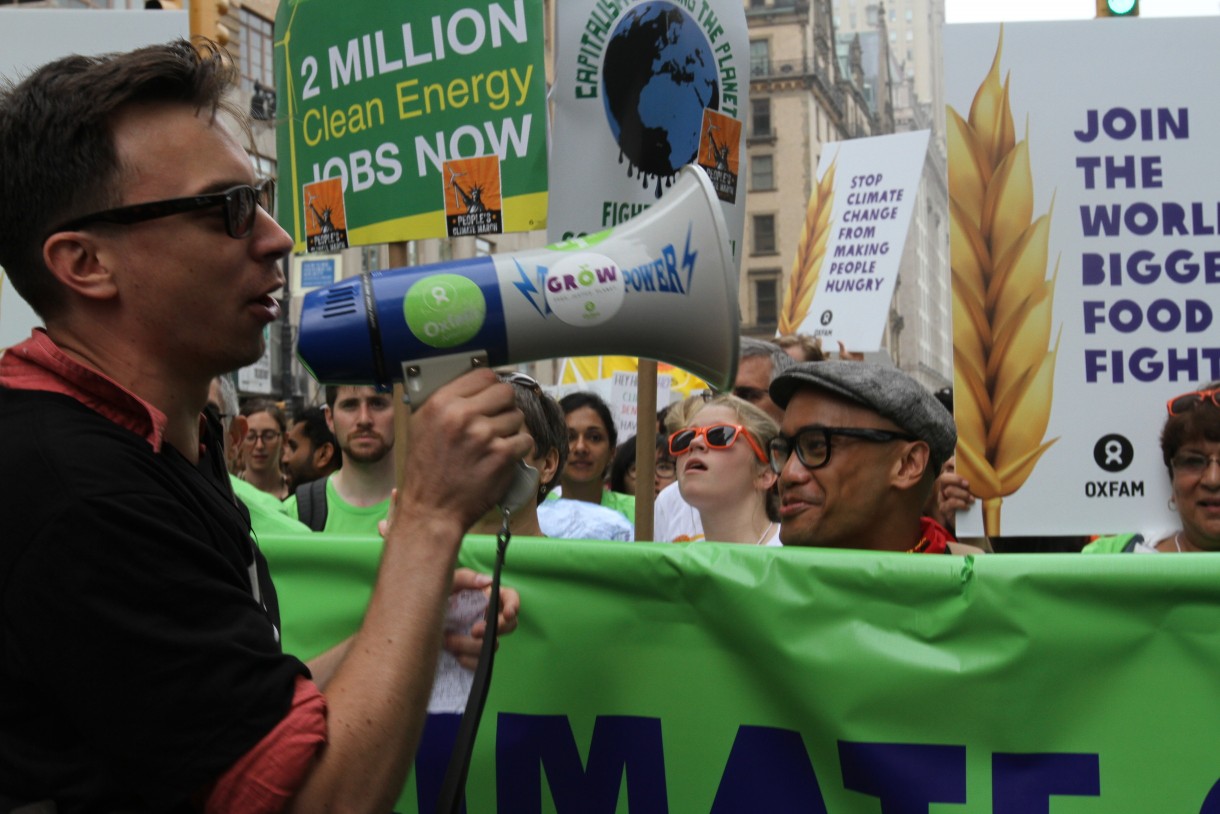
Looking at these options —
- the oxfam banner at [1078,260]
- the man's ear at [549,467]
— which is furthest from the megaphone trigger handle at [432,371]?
the oxfam banner at [1078,260]

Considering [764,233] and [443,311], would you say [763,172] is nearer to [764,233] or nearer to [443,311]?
[764,233]

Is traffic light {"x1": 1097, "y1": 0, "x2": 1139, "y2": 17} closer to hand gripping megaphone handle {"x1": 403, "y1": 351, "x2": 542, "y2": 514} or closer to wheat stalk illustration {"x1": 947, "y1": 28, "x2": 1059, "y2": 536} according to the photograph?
wheat stalk illustration {"x1": 947, "y1": 28, "x2": 1059, "y2": 536}

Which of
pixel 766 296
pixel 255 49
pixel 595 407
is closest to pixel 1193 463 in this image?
pixel 595 407

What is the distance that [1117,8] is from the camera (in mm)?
4121

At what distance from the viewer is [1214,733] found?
1.97 m

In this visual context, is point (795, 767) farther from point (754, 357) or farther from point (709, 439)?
point (754, 357)

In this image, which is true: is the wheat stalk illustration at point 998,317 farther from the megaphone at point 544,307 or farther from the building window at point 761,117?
the building window at point 761,117

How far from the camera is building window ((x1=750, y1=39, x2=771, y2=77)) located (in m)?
62.8

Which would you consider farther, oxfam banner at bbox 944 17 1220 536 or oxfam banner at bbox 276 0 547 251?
oxfam banner at bbox 944 17 1220 536

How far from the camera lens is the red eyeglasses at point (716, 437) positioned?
408 cm

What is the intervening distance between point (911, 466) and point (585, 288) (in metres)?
1.23

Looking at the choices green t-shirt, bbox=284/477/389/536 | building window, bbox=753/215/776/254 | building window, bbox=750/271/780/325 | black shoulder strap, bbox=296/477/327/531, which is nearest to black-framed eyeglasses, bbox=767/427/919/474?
green t-shirt, bbox=284/477/389/536

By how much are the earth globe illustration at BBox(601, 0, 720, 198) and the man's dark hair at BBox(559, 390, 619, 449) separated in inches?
98.2

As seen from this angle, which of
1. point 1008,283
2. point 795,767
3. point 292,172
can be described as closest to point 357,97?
point 292,172
